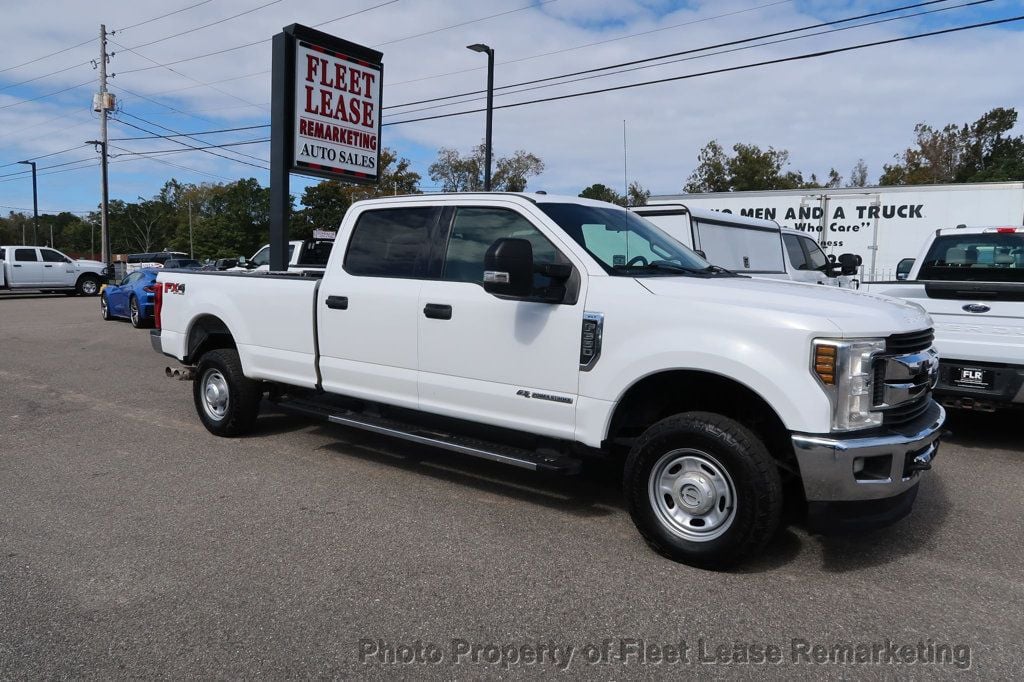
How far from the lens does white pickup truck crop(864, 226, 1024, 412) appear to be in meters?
6.02

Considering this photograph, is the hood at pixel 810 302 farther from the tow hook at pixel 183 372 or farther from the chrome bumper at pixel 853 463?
the tow hook at pixel 183 372

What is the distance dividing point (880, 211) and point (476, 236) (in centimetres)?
1504

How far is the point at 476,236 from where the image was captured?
16.6 ft

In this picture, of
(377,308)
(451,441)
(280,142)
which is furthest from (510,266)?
(280,142)

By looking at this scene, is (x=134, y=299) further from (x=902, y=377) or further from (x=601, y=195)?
(x=902, y=377)

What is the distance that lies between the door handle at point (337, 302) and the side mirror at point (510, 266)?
158cm

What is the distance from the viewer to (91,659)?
3109 mm

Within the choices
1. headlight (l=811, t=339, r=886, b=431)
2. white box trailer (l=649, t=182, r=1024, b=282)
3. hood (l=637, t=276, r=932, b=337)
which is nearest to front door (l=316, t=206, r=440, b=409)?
hood (l=637, t=276, r=932, b=337)

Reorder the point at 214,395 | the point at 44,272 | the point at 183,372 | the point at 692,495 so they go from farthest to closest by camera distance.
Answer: the point at 44,272, the point at 183,372, the point at 214,395, the point at 692,495

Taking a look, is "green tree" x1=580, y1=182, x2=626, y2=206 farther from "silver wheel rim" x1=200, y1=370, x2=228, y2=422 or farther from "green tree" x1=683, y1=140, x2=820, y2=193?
"green tree" x1=683, y1=140, x2=820, y2=193

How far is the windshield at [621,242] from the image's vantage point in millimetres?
4641

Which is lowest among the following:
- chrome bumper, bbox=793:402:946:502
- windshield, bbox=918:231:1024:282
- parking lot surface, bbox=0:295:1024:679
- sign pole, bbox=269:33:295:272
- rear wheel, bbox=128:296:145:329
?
parking lot surface, bbox=0:295:1024:679

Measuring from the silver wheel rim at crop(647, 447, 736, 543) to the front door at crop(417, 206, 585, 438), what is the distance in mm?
632

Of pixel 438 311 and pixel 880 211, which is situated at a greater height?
pixel 880 211
